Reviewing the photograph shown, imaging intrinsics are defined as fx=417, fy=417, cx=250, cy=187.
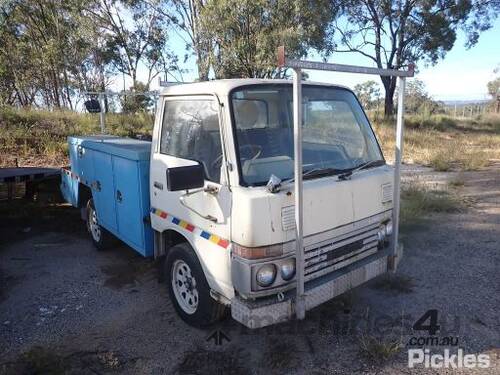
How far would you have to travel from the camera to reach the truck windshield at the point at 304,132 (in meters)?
3.12

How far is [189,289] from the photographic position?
3596 millimetres

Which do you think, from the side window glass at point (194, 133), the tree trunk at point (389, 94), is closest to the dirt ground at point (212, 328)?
the side window glass at point (194, 133)

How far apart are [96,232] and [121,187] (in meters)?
1.47

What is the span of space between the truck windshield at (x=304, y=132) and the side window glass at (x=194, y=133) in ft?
0.78

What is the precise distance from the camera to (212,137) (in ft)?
10.8

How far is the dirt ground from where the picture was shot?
124 inches

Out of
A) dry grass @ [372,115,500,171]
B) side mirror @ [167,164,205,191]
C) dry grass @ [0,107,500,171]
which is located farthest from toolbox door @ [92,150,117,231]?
dry grass @ [372,115,500,171]

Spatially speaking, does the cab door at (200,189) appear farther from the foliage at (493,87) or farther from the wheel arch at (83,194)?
the foliage at (493,87)

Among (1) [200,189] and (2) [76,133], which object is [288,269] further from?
(2) [76,133]

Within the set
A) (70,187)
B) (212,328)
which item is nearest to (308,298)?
Result: (212,328)

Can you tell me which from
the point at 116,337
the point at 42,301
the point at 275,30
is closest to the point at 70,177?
the point at 42,301

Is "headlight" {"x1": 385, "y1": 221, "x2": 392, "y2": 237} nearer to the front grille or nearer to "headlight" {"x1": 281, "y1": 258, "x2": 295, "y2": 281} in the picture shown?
the front grille

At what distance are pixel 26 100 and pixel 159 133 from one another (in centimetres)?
2698

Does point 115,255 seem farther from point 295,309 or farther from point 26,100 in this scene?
point 26,100
